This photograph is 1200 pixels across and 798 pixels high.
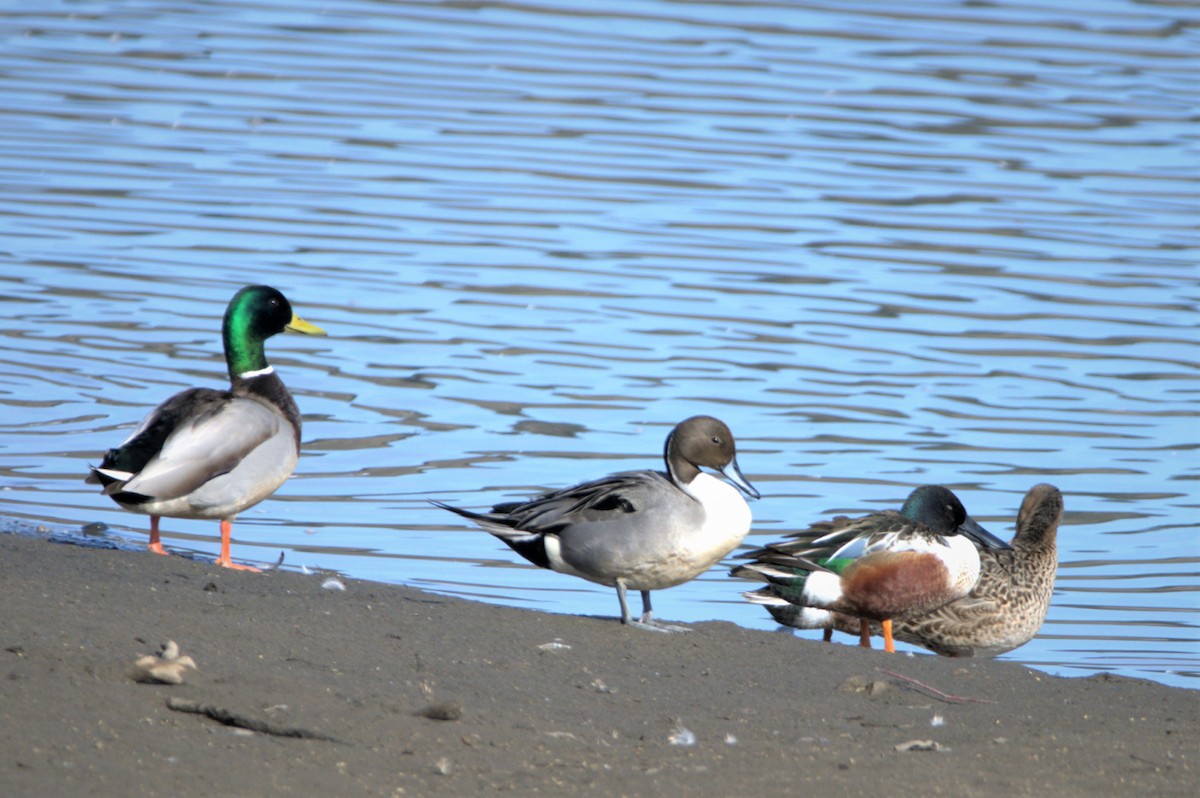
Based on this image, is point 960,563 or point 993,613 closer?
point 960,563

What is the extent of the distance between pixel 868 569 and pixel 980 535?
1.17 meters

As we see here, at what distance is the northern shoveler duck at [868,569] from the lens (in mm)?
6480

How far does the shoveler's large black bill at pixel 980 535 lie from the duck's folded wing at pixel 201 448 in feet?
9.23

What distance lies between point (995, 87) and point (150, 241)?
9.06m

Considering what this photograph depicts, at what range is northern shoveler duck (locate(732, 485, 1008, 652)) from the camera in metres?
6.48

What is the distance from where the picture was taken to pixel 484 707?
4.53 metres

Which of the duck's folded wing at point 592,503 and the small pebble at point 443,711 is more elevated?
the duck's folded wing at point 592,503

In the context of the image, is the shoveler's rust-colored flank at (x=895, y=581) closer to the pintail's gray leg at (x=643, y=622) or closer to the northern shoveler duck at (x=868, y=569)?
the northern shoveler duck at (x=868, y=569)

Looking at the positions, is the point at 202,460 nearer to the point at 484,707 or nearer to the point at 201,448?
the point at 201,448

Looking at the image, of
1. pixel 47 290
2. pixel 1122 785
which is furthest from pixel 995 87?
pixel 1122 785

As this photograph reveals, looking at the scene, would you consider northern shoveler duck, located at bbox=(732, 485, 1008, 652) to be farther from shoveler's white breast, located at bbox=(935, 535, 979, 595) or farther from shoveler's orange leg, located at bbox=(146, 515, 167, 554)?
shoveler's orange leg, located at bbox=(146, 515, 167, 554)

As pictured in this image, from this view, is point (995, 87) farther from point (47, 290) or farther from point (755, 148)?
A: point (47, 290)

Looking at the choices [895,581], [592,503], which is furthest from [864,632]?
[592,503]

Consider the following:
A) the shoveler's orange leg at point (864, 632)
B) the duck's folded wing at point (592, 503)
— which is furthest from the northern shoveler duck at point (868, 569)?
the duck's folded wing at point (592, 503)
